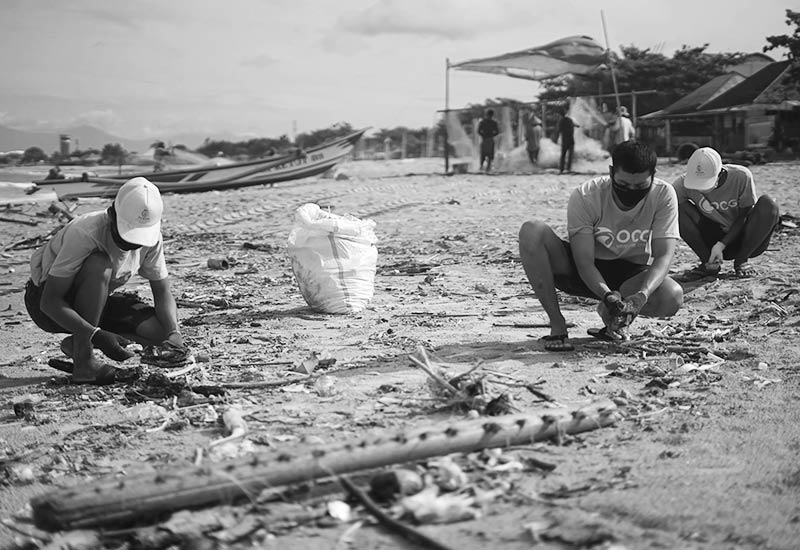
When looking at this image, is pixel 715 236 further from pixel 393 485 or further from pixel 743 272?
pixel 393 485

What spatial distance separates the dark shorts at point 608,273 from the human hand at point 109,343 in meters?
2.30

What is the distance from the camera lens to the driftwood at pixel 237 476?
2.32 meters

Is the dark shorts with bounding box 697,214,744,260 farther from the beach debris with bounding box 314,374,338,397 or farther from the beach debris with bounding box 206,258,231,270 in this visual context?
the beach debris with bounding box 206,258,231,270

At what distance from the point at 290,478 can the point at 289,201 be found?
36.5 ft

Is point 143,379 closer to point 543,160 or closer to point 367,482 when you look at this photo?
point 367,482

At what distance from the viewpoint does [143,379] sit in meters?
4.04

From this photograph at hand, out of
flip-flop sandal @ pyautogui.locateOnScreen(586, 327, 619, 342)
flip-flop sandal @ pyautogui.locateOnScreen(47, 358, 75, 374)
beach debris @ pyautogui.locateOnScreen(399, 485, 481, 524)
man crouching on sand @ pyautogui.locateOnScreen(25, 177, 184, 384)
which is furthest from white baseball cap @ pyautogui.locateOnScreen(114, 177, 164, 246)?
flip-flop sandal @ pyautogui.locateOnScreen(586, 327, 619, 342)

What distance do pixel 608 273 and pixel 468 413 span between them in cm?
171

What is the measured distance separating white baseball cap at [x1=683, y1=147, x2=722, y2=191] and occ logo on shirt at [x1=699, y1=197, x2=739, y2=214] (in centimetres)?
32

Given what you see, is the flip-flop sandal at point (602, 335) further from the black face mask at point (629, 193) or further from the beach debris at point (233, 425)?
the beach debris at point (233, 425)

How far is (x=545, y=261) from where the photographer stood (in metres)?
4.45

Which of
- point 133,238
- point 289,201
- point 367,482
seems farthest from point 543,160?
point 367,482

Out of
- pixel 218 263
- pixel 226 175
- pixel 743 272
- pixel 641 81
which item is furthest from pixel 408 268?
pixel 641 81

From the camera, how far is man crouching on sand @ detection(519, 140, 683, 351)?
4.24m
